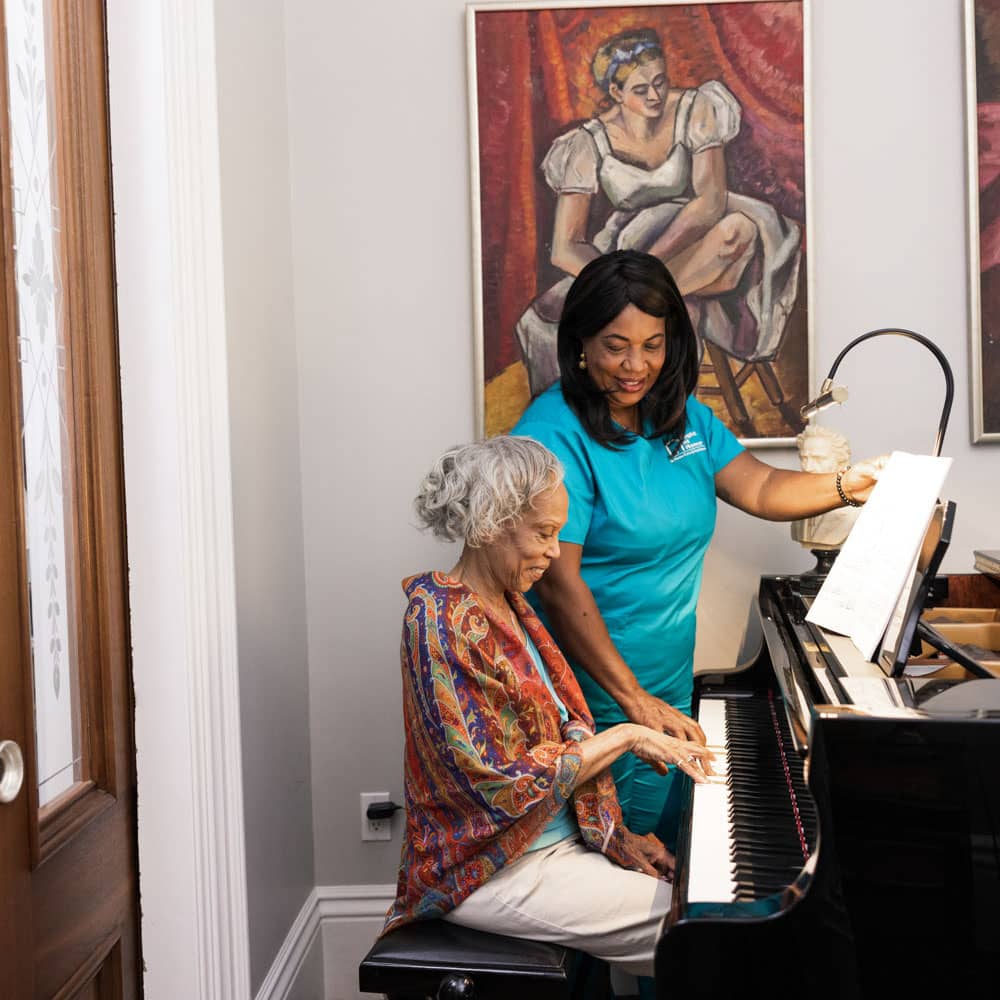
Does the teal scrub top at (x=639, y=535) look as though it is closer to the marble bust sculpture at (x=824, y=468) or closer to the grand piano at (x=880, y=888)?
the marble bust sculpture at (x=824, y=468)

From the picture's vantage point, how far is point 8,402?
4.78 ft

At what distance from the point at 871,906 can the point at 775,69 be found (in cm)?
218

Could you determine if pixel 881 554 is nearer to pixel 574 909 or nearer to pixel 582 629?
pixel 582 629

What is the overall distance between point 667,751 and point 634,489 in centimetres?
63

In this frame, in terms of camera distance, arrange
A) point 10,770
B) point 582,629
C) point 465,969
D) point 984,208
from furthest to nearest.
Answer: point 984,208, point 582,629, point 465,969, point 10,770

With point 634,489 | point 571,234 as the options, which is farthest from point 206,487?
point 571,234

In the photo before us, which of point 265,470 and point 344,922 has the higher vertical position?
point 265,470

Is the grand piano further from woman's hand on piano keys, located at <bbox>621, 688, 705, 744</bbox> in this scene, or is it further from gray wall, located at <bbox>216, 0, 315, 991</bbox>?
gray wall, located at <bbox>216, 0, 315, 991</bbox>

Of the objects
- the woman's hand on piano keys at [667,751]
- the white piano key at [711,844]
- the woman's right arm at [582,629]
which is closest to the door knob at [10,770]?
the white piano key at [711,844]

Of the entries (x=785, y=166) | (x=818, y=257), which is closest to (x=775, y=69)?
(x=785, y=166)

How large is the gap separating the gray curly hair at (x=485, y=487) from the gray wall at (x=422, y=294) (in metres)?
0.96

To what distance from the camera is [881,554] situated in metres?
1.81

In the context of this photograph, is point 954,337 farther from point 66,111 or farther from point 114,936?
point 114,936

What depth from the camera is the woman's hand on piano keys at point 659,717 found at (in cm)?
208
